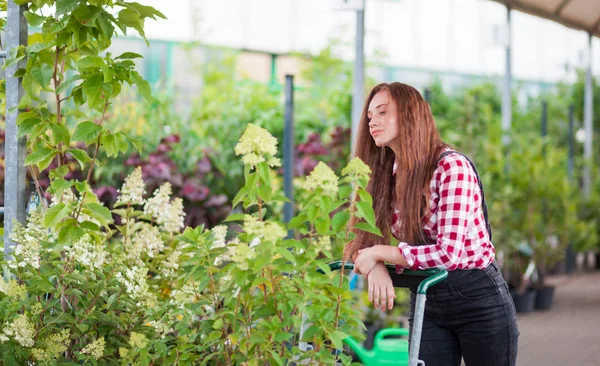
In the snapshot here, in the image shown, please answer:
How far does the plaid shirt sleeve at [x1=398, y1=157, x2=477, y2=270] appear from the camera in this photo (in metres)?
2.25

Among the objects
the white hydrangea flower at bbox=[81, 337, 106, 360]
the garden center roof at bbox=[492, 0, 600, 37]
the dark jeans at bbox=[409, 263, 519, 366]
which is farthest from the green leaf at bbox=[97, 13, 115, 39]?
the garden center roof at bbox=[492, 0, 600, 37]

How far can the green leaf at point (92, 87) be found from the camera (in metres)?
2.28

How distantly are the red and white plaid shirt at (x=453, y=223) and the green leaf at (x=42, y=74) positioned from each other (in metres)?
1.04

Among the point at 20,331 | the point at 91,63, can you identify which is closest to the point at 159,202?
the point at 91,63

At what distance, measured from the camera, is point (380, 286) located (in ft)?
7.37

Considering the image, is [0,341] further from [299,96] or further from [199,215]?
[299,96]

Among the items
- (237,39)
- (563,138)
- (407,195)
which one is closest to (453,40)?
(563,138)

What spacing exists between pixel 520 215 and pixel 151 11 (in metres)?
6.09

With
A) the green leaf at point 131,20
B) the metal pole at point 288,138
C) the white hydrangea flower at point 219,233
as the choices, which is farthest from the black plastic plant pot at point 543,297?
the green leaf at point 131,20

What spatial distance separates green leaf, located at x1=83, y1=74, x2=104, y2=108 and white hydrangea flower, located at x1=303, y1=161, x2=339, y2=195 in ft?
2.47

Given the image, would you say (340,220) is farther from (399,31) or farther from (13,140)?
(399,31)

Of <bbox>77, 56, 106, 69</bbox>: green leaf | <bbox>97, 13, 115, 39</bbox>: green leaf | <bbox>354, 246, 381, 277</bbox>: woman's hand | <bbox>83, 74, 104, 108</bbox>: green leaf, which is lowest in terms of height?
<bbox>354, 246, 381, 277</bbox>: woman's hand

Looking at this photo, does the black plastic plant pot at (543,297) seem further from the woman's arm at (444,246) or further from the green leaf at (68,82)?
the green leaf at (68,82)

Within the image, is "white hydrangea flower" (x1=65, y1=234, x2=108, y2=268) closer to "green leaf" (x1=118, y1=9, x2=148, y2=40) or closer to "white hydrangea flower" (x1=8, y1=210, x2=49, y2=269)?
"white hydrangea flower" (x1=8, y1=210, x2=49, y2=269)
